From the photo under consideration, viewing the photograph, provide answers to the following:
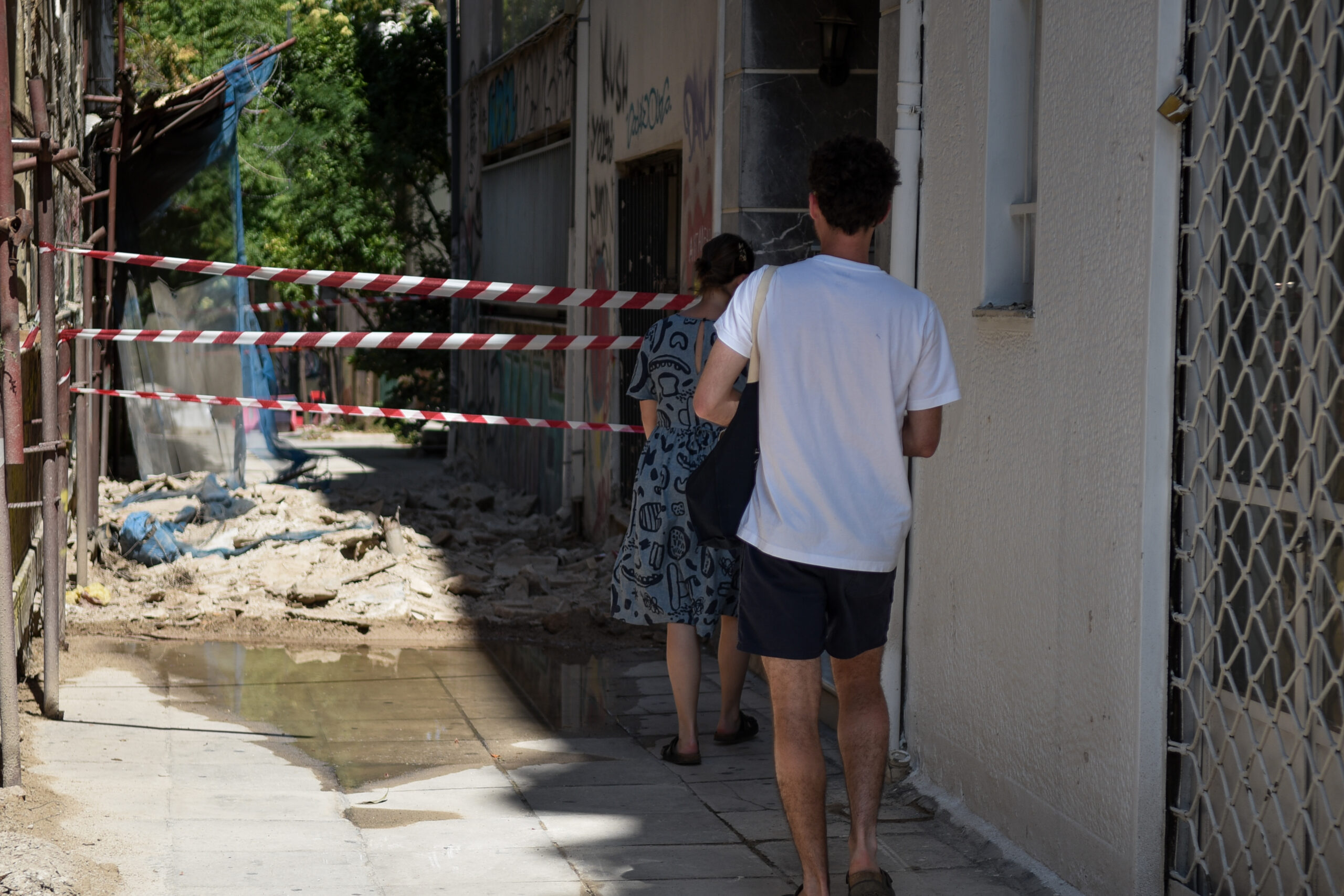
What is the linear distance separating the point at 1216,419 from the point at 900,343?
723 mm

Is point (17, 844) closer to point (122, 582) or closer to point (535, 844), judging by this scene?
point (535, 844)

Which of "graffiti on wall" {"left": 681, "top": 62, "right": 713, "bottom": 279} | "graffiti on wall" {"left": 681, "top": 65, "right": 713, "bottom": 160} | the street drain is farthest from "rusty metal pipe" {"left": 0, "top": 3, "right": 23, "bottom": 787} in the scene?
"graffiti on wall" {"left": 681, "top": 65, "right": 713, "bottom": 160}

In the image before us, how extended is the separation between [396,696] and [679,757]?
1.52m

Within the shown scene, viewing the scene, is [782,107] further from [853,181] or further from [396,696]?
[853,181]

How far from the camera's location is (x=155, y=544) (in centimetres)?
876

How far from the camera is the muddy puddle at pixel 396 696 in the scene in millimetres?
5363

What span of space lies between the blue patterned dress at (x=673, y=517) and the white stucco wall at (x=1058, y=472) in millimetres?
664

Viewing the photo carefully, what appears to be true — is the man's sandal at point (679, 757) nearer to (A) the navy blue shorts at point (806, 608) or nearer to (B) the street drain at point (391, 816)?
(B) the street drain at point (391, 816)

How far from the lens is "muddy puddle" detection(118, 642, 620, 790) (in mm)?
5363

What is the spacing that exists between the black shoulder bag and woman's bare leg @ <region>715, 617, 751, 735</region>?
1.58 meters

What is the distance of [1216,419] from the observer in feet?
11.4

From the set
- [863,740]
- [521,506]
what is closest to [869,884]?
[863,740]

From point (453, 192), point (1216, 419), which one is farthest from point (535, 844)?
point (453, 192)

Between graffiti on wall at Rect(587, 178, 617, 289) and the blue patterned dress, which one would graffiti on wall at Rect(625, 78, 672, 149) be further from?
the blue patterned dress
